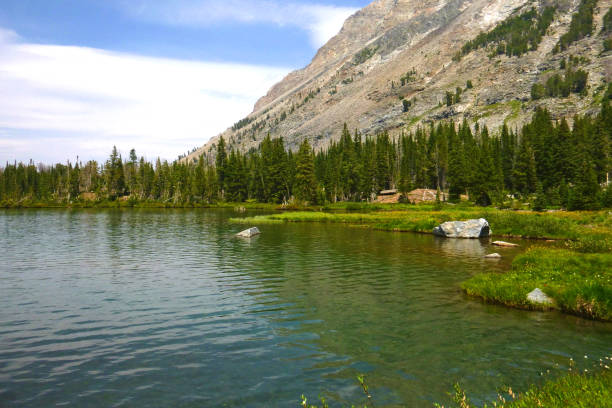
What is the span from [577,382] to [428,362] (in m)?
4.03

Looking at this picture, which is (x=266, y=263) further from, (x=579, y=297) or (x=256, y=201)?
(x=256, y=201)

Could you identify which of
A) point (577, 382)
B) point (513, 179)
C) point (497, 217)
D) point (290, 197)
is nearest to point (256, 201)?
point (290, 197)

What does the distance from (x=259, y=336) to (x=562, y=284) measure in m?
Answer: 15.2

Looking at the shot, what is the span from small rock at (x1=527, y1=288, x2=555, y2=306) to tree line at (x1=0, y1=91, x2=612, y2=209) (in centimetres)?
6021

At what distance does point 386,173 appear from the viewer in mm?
134250

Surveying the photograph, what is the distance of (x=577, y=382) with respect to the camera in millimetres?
8758

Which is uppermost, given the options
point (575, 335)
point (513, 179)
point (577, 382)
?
point (513, 179)

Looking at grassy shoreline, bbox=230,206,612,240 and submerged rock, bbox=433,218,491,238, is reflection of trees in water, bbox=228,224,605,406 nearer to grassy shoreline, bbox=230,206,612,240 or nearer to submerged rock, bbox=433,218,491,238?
submerged rock, bbox=433,218,491,238

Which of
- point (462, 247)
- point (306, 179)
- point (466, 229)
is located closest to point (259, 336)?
point (462, 247)

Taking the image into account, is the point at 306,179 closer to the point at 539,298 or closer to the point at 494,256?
the point at 494,256

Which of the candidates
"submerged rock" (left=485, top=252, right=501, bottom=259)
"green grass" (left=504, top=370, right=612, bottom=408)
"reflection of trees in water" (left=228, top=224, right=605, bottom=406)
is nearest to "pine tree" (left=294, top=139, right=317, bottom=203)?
"submerged rock" (left=485, top=252, right=501, bottom=259)

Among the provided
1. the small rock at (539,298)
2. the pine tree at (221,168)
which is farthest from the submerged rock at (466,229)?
the pine tree at (221,168)

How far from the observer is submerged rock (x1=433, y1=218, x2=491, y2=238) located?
4581 cm

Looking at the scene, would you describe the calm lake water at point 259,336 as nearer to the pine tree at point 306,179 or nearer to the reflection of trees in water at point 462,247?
the reflection of trees in water at point 462,247
